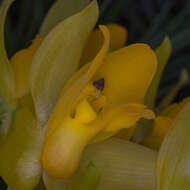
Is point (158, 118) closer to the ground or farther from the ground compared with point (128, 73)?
closer to the ground

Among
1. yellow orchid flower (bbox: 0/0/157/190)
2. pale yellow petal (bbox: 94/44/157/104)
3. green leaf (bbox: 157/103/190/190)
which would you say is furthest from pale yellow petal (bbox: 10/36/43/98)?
green leaf (bbox: 157/103/190/190)

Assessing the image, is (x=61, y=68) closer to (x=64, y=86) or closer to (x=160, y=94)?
(x=64, y=86)

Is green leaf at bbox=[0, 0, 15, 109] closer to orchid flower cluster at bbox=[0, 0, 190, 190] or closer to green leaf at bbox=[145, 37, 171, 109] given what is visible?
orchid flower cluster at bbox=[0, 0, 190, 190]

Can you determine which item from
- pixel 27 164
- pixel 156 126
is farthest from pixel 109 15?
pixel 27 164

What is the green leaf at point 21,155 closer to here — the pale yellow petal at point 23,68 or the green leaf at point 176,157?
the pale yellow petal at point 23,68

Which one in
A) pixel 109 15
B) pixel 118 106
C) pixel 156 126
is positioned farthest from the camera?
pixel 109 15

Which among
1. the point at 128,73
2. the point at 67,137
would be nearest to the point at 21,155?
the point at 67,137

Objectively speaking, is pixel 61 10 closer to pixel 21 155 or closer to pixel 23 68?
pixel 23 68
